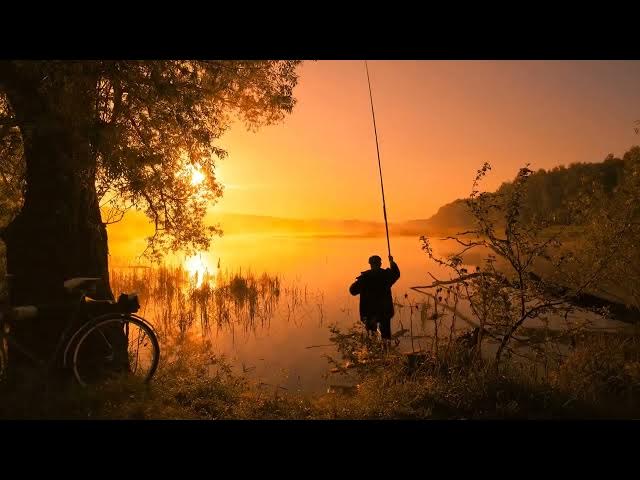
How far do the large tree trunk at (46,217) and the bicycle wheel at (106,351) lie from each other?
0.78 m

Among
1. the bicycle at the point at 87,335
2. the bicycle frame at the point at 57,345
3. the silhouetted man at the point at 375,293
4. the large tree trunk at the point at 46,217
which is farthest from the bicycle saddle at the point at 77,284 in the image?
the silhouetted man at the point at 375,293

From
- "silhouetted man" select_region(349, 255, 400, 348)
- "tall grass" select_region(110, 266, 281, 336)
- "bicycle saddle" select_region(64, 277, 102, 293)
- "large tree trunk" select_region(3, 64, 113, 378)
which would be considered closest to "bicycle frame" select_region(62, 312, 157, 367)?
"bicycle saddle" select_region(64, 277, 102, 293)

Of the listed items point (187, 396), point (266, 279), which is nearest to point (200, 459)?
point (187, 396)

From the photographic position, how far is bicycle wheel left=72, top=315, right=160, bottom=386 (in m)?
6.08

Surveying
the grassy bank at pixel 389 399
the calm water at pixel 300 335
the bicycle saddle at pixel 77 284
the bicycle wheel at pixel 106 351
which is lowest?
the calm water at pixel 300 335

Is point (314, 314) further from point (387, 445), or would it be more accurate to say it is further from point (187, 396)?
point (387, 445)

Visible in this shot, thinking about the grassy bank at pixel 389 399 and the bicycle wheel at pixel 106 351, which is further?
the bicycle wheel at pixel 106 351

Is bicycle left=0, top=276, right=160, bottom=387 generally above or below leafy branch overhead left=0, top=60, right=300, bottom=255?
below

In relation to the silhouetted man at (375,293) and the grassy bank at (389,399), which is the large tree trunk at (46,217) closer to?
the grassy bank at (389,399)

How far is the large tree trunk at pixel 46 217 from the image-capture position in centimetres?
655

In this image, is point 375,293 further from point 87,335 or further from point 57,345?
point 57,345

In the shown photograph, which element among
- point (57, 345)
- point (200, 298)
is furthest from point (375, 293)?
point (200, 298)

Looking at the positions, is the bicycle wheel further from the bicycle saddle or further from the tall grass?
the tall grass
